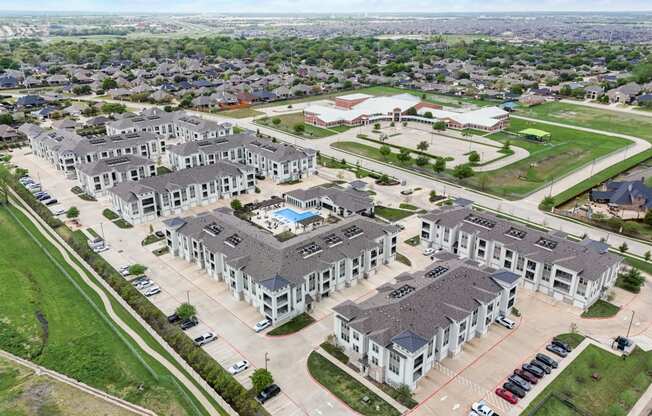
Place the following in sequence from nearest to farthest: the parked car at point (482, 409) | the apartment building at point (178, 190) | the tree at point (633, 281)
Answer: the parked car at point (482, 409) → the tree at point (633, 281) → the apartment building at point (178, 190)

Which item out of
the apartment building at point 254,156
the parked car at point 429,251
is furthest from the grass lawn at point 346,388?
the apartment building at point 254,156

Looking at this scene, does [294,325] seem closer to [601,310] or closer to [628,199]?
[601,310]

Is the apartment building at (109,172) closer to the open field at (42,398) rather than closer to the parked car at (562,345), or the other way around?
the open field at (42,398)

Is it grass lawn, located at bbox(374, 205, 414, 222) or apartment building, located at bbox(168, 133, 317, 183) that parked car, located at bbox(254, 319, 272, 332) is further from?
apartment building, located at bbox(168, 133, 317, 183)

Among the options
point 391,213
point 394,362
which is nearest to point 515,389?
point 394,362

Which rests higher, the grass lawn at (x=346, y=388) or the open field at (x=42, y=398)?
the open field at (x=42, y=398)

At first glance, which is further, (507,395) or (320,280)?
(320,280)

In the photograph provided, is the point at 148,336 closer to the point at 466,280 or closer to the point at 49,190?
the point at 466,280
